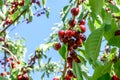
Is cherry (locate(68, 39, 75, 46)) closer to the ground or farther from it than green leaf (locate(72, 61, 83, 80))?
farther from it

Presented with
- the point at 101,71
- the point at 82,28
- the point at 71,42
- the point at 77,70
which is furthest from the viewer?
the point at 82,28

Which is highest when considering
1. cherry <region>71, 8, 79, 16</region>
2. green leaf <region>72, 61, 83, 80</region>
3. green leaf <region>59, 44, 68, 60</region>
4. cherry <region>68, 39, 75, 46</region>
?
cherry <region>71, 8, 79, 16</region>

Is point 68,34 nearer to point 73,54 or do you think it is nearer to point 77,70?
point 73,54

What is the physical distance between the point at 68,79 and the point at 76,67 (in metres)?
0.29

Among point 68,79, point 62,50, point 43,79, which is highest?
point 62,50

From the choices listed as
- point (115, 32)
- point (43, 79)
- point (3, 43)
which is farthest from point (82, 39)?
point (3, 43)

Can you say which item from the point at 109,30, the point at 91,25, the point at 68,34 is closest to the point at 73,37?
the point at 68,34

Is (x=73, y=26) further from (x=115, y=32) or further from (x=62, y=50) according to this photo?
(x=115, y=32)

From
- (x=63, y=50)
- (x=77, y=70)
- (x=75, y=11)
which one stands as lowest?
(x=77, y=70)

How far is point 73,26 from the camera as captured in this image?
2.25 m

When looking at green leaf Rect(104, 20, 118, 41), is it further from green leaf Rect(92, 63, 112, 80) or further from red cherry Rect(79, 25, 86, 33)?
red cherry Rect(79, 25, 86, 33)

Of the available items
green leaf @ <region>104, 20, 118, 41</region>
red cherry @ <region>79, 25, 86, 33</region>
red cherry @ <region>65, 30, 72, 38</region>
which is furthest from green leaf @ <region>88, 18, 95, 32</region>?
green leaf @ <region>104, 20, 118, 41</region>

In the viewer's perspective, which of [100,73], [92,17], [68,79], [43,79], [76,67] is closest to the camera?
[100,73]

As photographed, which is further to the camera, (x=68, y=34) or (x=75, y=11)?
(x=75, y=11)
